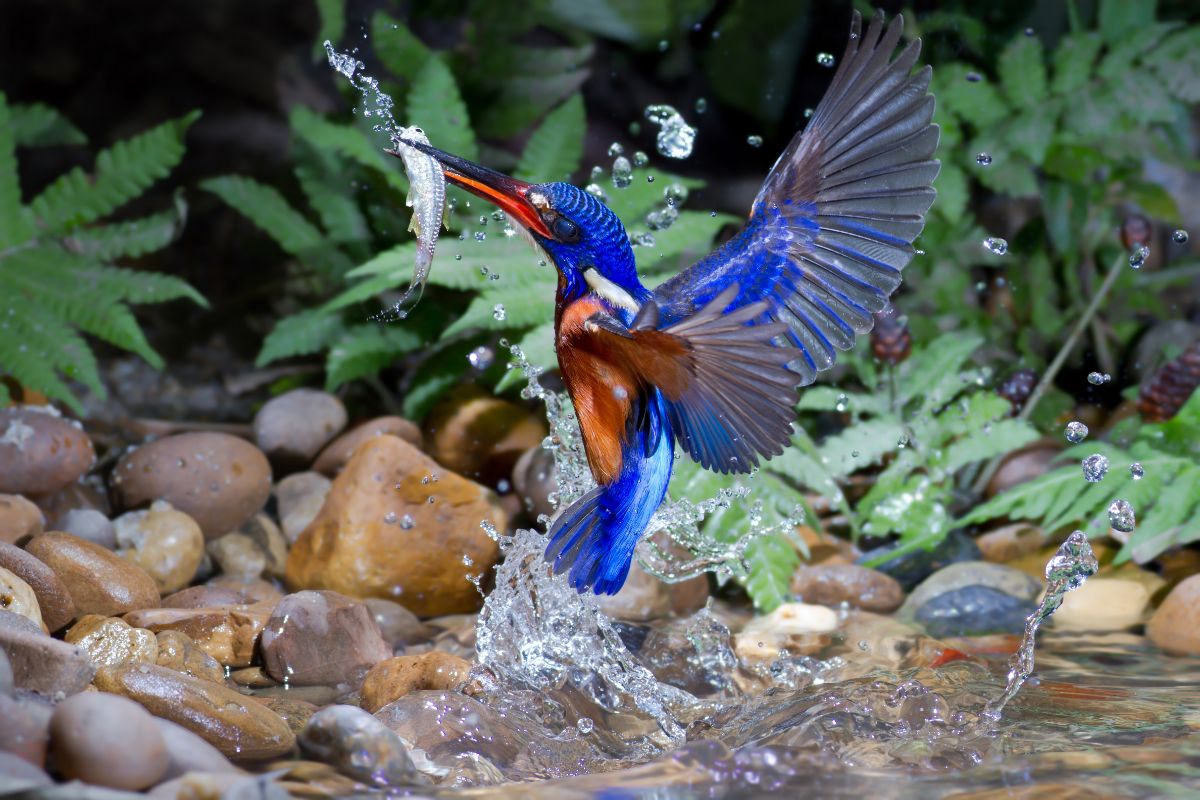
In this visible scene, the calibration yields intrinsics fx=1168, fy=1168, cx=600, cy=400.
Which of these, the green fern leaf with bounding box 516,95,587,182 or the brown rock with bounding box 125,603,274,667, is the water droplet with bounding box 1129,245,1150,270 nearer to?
the green fern leaf with bounding box 516,95,587,182

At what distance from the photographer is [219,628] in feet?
10.4

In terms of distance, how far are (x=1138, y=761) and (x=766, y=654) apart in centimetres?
117

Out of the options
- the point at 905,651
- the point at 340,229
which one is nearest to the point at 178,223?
the point at 340,229

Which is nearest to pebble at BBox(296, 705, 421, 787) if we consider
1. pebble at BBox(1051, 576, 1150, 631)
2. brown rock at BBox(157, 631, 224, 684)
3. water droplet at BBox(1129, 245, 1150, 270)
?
brown rock at BBox(157, 631, 224, 684)

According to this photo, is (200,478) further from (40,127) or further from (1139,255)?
(1139,255)

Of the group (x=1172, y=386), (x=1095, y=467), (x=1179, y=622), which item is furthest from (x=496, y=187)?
(x=1172, y=386)

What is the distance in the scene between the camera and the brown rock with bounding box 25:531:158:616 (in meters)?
3.09

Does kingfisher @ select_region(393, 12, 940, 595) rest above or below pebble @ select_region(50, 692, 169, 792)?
above

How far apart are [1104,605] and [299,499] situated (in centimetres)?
277

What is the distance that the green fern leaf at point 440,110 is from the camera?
4.43 m

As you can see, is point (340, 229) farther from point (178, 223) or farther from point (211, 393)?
point (211, 393)

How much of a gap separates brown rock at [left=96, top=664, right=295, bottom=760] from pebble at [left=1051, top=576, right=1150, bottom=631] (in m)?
2.49

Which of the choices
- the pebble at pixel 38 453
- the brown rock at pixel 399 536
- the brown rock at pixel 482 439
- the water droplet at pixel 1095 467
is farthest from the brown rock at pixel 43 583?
the water droplet at pixel 1095 467

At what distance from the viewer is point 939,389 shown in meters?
4.37
